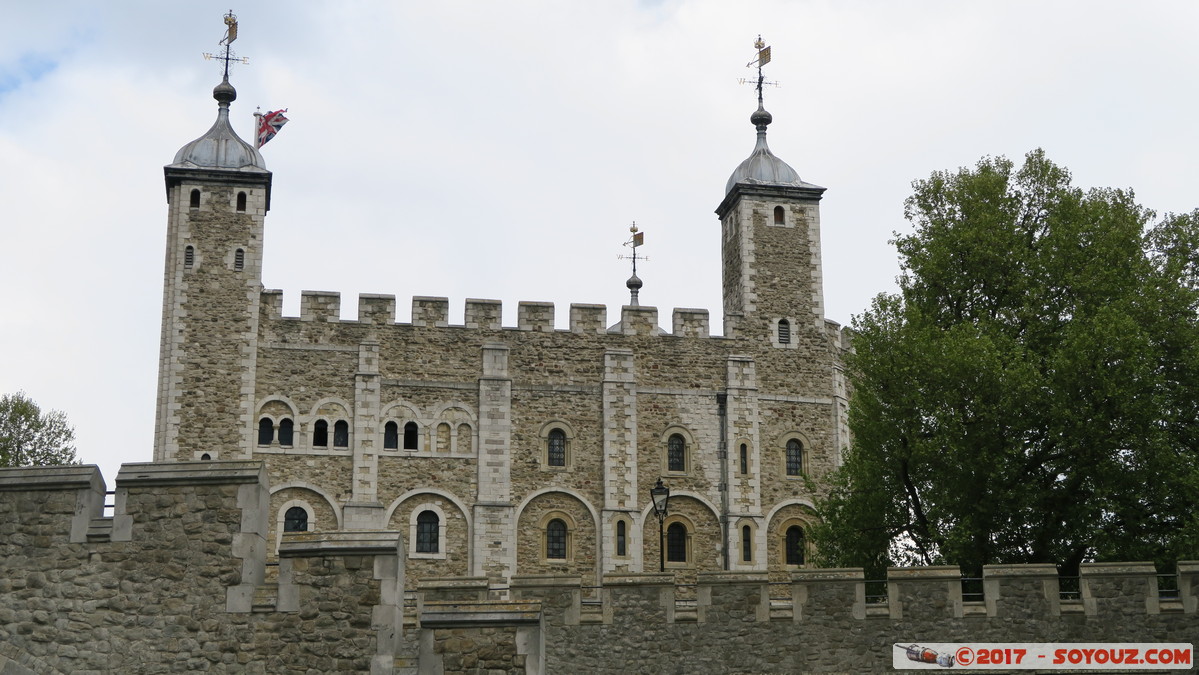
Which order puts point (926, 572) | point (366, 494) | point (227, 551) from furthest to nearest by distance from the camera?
point (366, 494) → point (926, 572) → point (227, 551)

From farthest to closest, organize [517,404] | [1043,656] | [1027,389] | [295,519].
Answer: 1. [517,404]
2. [295,519]
3. [1027,389]
4. [1043,656]

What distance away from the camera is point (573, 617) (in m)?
20.9

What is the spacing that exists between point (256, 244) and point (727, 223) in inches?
511

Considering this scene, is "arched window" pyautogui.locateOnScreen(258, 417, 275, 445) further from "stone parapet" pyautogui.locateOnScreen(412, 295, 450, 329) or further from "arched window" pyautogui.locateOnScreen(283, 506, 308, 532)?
"stone parapet" pyautogui.locateOnScreen(412, 295, 450, 329)

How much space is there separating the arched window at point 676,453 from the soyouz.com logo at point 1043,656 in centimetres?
1865

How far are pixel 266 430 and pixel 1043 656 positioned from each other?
72.0ft

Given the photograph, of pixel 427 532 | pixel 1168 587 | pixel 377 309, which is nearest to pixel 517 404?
pixel 427 532

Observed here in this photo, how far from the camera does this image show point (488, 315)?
3797cm

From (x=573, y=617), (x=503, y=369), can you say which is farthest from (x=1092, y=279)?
(x=503, y=369)

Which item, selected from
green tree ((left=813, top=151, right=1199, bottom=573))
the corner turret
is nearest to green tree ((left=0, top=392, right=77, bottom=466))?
the corner turret

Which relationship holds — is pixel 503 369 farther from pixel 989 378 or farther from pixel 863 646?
pixel 863 646

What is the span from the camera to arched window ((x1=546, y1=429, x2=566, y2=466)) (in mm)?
37688

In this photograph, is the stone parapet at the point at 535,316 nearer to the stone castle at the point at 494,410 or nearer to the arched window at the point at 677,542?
the stone castle at the point at 494,410

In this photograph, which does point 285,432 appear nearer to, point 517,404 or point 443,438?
point 443,438
